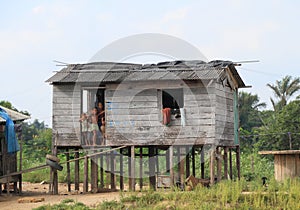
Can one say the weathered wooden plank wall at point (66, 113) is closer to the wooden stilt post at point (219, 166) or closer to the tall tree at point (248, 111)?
the wooden stilt post at point (219, 166)

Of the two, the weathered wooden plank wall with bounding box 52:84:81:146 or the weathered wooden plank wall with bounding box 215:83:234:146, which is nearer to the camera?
the weathered wooden plank wall with bounding box 215:83:234:146

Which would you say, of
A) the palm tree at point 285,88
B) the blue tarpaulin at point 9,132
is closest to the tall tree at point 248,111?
the palm tree at point 285,88

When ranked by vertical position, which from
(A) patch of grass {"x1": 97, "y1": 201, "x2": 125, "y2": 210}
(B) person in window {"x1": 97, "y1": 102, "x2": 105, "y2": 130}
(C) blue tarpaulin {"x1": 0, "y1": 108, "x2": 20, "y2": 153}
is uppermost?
(B) person in window {"x1": 97, "y1": 102, "x2": 105, "y2": 130}

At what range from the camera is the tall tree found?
42.5 metres

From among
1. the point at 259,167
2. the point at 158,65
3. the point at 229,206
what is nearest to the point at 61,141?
the point at 158,65

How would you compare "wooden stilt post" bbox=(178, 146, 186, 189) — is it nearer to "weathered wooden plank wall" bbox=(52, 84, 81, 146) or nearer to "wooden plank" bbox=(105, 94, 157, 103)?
"wooden plank" bbox=(105, 94, 157, 103)

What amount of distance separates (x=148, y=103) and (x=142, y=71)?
1211 mm

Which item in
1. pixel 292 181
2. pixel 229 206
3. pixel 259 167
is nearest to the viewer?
pixel 229 206

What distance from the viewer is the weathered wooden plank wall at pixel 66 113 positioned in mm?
21062

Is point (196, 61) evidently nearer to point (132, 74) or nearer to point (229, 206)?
point (132, 74)

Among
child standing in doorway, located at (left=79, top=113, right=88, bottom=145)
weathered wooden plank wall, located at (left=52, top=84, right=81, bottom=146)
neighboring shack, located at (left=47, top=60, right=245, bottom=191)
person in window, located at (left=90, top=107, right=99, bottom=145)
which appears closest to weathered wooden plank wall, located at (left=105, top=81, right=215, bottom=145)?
neighboring shack, located at (left=47, top=60, right=245, bottom=191)

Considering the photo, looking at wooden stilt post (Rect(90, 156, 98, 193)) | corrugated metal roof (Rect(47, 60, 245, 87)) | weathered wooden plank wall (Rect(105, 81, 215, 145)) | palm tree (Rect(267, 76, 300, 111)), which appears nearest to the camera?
weathered wooden plank wall (Rect(105, 81, 215, 145))

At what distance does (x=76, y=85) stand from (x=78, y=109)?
0.85 metres

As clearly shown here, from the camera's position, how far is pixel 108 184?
26516mm
